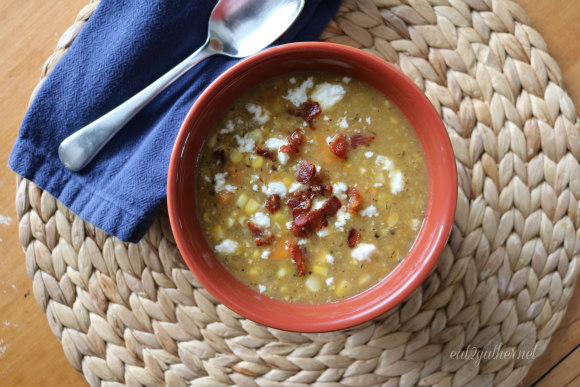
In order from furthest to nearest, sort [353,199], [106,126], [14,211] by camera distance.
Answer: [14,211] < [106,126] < [353,199]

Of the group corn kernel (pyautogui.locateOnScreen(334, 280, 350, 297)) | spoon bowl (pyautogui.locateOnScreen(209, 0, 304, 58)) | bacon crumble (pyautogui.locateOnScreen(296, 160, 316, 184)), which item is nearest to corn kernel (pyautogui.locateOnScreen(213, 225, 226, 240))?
bacon crumble (pyautogui.locateOnScreen(296, 160, 316, 184))

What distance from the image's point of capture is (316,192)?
172 cm

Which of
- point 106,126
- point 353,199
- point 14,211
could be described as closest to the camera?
point 353,199

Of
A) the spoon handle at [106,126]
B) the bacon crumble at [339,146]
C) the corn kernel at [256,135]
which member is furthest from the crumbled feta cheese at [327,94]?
the spoon handle at [106,126]

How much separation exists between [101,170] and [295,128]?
2.46 feet

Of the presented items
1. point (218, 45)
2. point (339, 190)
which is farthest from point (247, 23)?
point (339, 190)

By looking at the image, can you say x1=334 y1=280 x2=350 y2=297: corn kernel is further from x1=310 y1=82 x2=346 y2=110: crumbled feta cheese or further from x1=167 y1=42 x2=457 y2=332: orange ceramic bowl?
x1=310 y1=82 x2=346 y2=110: crumbled feta cheese

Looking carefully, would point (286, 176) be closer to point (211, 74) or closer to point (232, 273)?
point (232, 273)

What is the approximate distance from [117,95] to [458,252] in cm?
141

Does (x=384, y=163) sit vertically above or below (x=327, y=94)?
below

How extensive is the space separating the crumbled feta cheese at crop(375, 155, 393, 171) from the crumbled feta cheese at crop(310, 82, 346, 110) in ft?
0.82

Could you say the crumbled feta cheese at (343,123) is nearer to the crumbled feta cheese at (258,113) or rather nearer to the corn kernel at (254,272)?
the crumbled feta cheese at (258,113)

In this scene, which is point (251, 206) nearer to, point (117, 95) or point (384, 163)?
point (384, 163)

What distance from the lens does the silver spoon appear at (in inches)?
73.1
